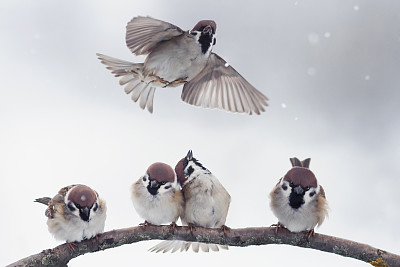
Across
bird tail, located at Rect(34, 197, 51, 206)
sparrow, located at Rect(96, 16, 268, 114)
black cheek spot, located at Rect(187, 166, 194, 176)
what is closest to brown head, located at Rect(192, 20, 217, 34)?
sparrow, located at Rect(96, 16, 268, 114)

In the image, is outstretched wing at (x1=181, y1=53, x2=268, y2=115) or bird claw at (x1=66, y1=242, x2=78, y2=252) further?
outstretched wing at (x1=181, y1=53, x2=268, y2=115)

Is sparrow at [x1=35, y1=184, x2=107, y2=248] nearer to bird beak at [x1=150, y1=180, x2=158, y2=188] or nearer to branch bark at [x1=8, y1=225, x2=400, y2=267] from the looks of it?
branch bark at [x1=8, y1=225, x2=400, y2=267]

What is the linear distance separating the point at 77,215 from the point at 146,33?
35.6 inches

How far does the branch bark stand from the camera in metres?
2.01

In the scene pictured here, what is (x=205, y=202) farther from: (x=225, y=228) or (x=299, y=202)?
(x=299, y=202)

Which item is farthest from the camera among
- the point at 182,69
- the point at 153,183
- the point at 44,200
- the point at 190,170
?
the point at 182,69

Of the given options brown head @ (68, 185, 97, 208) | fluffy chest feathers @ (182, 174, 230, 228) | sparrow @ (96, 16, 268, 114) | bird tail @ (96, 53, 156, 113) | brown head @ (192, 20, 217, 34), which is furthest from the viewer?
bird tail @ (96, 53, 156, 113)

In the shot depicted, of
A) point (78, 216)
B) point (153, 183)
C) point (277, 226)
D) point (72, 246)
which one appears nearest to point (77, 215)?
point (78, 216)

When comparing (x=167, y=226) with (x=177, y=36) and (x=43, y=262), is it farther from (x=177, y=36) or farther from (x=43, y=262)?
(x=177, y=36)

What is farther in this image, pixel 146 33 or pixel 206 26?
pixel 146 33

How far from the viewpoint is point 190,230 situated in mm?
2088

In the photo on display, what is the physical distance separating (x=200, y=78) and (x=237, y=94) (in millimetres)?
228

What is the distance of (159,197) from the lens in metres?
2.16

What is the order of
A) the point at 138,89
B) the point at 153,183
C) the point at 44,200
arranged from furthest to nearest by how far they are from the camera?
the point at 138,89, the point at 44,200, the point at 153,183
